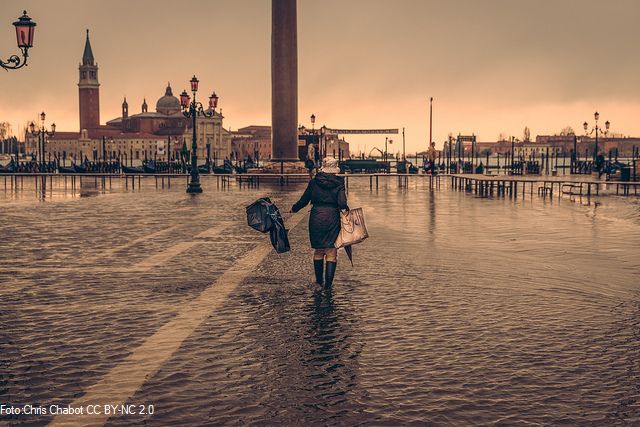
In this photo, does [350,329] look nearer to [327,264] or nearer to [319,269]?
[327,264]

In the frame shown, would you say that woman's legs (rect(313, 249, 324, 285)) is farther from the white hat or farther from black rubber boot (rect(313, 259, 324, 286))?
the white hat

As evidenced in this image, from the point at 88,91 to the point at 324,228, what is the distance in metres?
184

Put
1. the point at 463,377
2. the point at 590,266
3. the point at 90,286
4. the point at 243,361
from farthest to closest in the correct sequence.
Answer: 1. the point at 590,266
2. the point at 90,286
3. the point at 243,361
4. the point at 463,377

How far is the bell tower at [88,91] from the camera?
183875 mm

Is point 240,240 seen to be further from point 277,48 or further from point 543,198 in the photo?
point 277,48

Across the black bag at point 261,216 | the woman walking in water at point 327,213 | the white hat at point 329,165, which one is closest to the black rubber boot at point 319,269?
the woman walking in water at point 327,213

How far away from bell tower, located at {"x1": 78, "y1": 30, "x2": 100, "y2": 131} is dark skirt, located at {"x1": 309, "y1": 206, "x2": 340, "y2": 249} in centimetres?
18229

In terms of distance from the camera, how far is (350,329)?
7.27 metres

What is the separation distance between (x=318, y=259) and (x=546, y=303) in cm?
265

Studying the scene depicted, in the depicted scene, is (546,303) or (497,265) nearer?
(546,303)

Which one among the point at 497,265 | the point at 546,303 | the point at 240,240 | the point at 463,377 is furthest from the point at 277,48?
the point at 463,377

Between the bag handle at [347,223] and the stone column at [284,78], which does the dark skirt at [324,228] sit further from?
the stone column at [284,78]

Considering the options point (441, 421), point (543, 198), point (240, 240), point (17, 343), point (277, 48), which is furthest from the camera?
point (277, 48)

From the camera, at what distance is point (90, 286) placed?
974 cm
